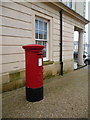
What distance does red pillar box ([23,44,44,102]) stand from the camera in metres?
3.23

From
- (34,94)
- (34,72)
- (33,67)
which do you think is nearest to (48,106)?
(34,94)

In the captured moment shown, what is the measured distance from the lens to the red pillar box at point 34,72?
127 inches

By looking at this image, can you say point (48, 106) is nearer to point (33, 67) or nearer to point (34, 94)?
point (34, 94)

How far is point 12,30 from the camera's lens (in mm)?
4172

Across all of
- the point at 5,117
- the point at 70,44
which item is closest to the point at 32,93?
the point at 5,117

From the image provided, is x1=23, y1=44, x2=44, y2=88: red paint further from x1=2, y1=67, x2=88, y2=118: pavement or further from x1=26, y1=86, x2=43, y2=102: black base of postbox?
x1=2, y1=67, x2=88, y2=118: pavement

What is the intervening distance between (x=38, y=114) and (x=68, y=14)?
653cm

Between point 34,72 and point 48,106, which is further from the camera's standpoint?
point 34,72

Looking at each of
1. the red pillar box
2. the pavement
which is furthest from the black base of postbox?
the pavement

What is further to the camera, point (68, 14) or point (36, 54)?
point (68, 14)

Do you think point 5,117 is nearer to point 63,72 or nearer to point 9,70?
A: point 9,70

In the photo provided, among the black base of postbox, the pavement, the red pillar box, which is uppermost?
the red pillar box

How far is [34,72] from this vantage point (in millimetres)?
3277

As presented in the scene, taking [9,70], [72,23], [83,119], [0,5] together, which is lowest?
[83,119]
